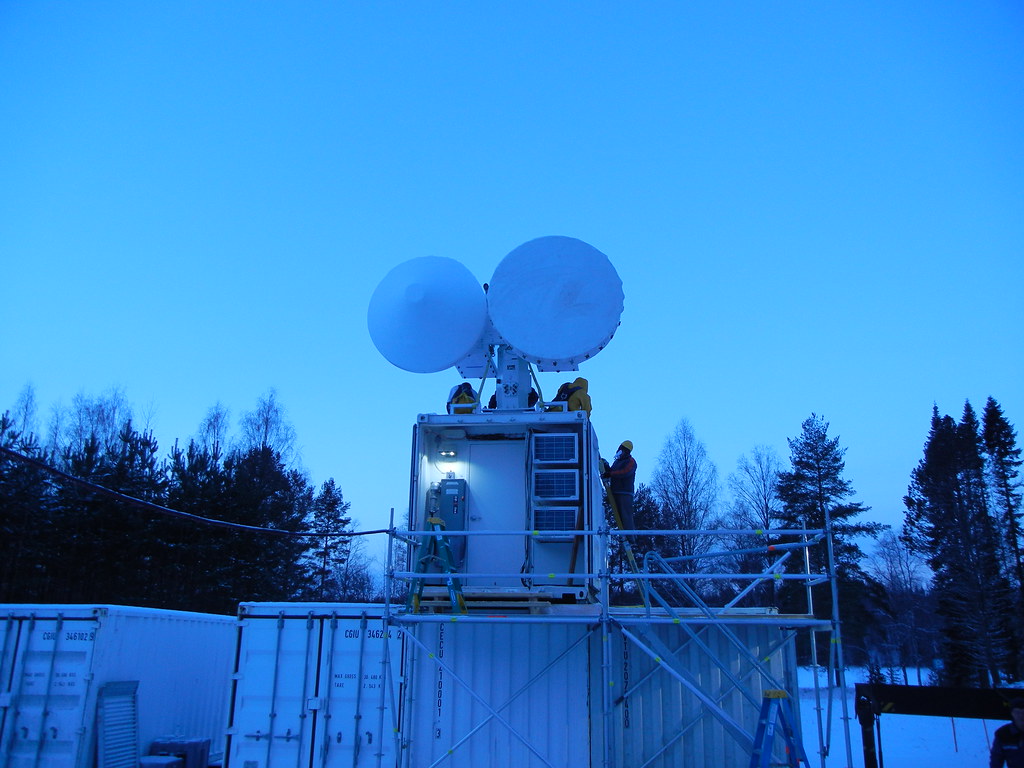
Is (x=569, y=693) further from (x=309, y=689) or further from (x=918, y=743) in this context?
(x=918, y=743)

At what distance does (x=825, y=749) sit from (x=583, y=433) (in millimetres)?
4627

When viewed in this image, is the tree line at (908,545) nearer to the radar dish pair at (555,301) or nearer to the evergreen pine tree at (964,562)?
the evergreen pine tree at (964,562)

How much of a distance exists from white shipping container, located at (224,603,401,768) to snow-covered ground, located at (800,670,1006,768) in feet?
36.5

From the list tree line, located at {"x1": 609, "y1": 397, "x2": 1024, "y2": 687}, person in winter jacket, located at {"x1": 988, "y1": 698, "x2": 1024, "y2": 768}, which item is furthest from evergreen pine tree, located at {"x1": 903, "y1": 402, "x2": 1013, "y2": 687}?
person in winter jacket, located at {"x1": 988, "y1": 698, "x2": 1024, "y2": 768}

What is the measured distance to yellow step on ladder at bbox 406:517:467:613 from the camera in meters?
9.38

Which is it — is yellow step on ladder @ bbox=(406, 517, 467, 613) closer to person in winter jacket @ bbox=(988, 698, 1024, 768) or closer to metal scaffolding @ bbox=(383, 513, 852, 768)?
metal scaffolding @ bbox=(383, 513, 852, 768)

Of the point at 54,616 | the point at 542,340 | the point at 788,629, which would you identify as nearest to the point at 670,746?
the point at 788,629

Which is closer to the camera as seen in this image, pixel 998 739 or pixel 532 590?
pixel 998 739

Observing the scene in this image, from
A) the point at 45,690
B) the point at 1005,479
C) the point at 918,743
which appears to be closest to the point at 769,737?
the point at 45,690

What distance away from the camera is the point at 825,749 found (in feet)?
27.6

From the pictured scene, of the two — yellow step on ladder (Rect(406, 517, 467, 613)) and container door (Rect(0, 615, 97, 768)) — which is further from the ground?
yellow step on ladder (Rect(406, 517, 467, 613))

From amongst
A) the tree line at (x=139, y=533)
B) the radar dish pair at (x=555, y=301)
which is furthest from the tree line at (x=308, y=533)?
the radar dish pair at (x=555, y=301)

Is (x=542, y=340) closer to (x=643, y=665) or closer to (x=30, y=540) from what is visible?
(x=643, y=665)

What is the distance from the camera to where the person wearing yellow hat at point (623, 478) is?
1184 cm
